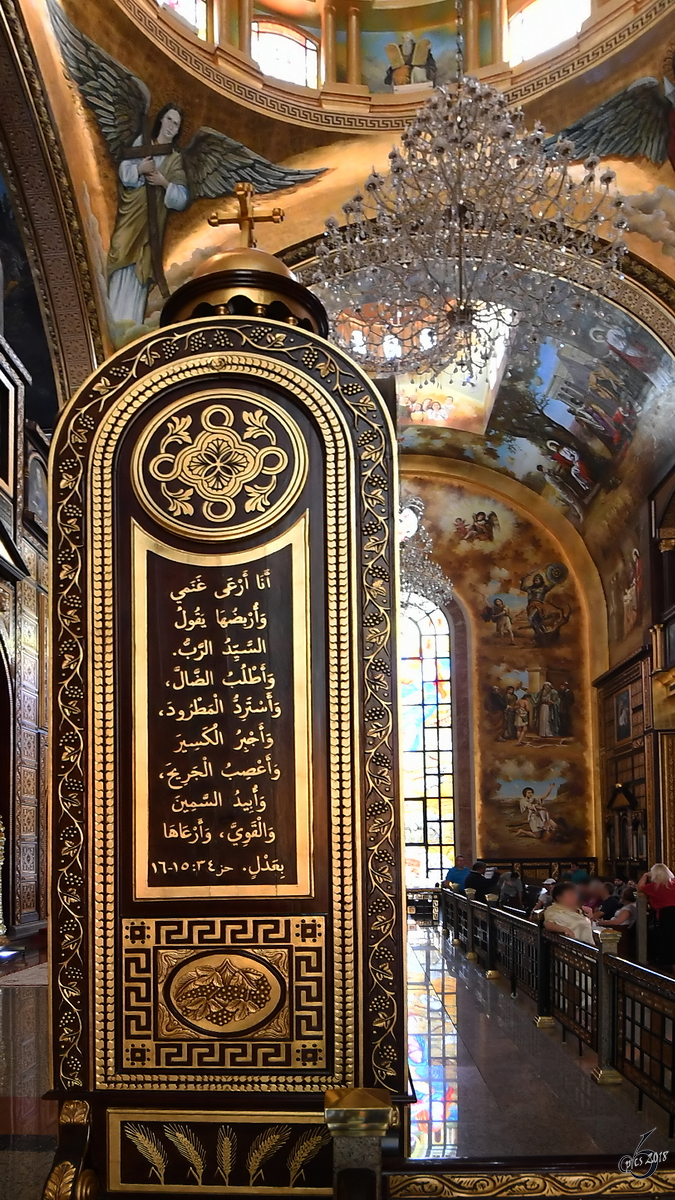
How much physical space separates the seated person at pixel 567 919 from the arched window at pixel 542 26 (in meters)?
9.39

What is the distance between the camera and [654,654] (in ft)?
51.0

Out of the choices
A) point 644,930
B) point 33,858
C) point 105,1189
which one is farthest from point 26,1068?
point 33,858

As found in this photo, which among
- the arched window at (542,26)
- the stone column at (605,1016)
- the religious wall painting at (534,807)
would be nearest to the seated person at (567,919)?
the stone column at (605,1016)

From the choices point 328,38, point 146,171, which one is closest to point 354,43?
point 328,38

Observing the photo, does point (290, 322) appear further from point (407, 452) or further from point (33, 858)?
point (407, 452)

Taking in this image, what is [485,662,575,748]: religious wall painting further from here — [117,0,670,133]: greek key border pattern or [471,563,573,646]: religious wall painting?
[117,0,670,133]: greek key border pattern

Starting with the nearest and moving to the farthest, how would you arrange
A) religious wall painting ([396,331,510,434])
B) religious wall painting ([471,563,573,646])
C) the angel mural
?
1. the angel mural
2. religious wall painting ([396,331,510,434])
3. religious wall painting ([471,563,573,646])

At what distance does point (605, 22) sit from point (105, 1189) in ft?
39.3

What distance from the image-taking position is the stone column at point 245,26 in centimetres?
1202

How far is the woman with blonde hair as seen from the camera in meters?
7.47

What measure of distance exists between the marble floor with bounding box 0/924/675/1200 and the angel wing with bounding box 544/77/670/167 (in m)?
9.22

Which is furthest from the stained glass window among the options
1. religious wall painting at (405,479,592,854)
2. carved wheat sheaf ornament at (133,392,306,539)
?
carved wheat sheaf ornament at (133,392,306,539)

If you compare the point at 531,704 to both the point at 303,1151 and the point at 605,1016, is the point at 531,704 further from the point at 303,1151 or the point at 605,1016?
the point at 303,1151

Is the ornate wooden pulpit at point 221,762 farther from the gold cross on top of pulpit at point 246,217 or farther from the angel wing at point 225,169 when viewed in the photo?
the angel wing at point 225,169
